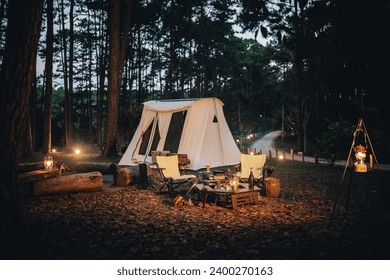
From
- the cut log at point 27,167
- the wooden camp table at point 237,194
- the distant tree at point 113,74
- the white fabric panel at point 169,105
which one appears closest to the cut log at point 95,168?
the cut log at point 27,167

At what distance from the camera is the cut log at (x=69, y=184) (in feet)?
18.8

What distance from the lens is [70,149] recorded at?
18016 mm

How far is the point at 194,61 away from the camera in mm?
30438

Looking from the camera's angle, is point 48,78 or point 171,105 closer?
point 171,105

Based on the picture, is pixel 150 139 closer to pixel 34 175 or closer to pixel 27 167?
pixel 27 167

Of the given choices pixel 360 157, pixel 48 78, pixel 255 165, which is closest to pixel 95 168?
pixel 255 165

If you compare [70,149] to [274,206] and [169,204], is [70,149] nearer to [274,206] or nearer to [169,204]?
[169,204]

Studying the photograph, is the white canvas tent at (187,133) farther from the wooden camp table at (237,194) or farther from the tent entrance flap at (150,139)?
the wooden camp table at (237,194)

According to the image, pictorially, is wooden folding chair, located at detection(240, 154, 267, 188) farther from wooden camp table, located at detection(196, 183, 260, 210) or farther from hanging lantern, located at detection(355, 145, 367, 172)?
hanging lantern, located at detection(355, 145, 367, 172)

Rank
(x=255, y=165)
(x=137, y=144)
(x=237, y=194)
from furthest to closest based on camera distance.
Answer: (x=137, y=144) → (x=255, y=165) → (x=237, y=194)

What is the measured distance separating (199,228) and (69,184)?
323cm

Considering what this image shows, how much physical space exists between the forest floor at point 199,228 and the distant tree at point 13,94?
392 millimetres

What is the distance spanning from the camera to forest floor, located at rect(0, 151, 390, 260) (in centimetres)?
324

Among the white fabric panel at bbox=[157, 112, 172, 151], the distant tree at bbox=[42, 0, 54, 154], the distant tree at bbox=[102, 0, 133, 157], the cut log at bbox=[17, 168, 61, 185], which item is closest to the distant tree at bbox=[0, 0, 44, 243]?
the cut log at bbox=[17, 168, 61, 185]
